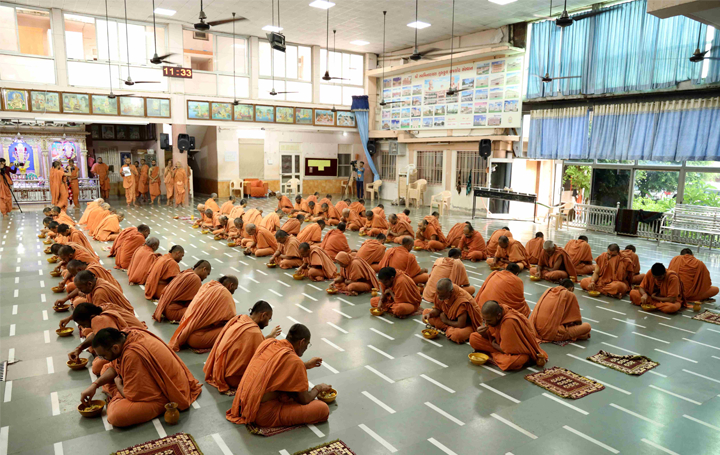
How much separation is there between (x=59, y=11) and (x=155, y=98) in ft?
14.4

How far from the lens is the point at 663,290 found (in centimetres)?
798

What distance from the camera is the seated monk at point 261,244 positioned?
11.4m

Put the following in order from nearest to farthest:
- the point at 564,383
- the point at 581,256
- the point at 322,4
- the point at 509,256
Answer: the point at 564,383
the point at 581,256
the point at 509,256
the point at 322,4

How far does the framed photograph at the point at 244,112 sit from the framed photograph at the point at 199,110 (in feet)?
4.21

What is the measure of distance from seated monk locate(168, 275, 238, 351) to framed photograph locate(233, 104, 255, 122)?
17.4 metres

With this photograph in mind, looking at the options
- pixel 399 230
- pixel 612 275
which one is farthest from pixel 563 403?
pixel 399 230

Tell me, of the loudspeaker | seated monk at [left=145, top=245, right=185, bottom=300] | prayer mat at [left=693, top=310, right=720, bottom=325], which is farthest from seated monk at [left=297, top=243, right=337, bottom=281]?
the loudspeaker

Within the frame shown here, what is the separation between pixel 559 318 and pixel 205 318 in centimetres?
458

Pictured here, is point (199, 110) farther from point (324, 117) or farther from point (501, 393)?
point (501, 393)

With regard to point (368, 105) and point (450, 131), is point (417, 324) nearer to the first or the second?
point (450, 131)

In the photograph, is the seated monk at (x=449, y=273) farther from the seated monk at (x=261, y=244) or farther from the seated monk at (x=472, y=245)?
the seated monk at (x=261, y=244)

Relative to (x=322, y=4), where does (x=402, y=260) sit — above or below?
below

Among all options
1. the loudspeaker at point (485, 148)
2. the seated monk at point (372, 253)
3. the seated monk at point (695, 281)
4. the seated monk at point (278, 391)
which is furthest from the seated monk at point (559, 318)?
the loudspeaker at point (485, 148)

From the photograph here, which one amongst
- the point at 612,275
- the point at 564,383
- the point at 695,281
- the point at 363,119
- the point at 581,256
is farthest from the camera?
the point at 363,119
